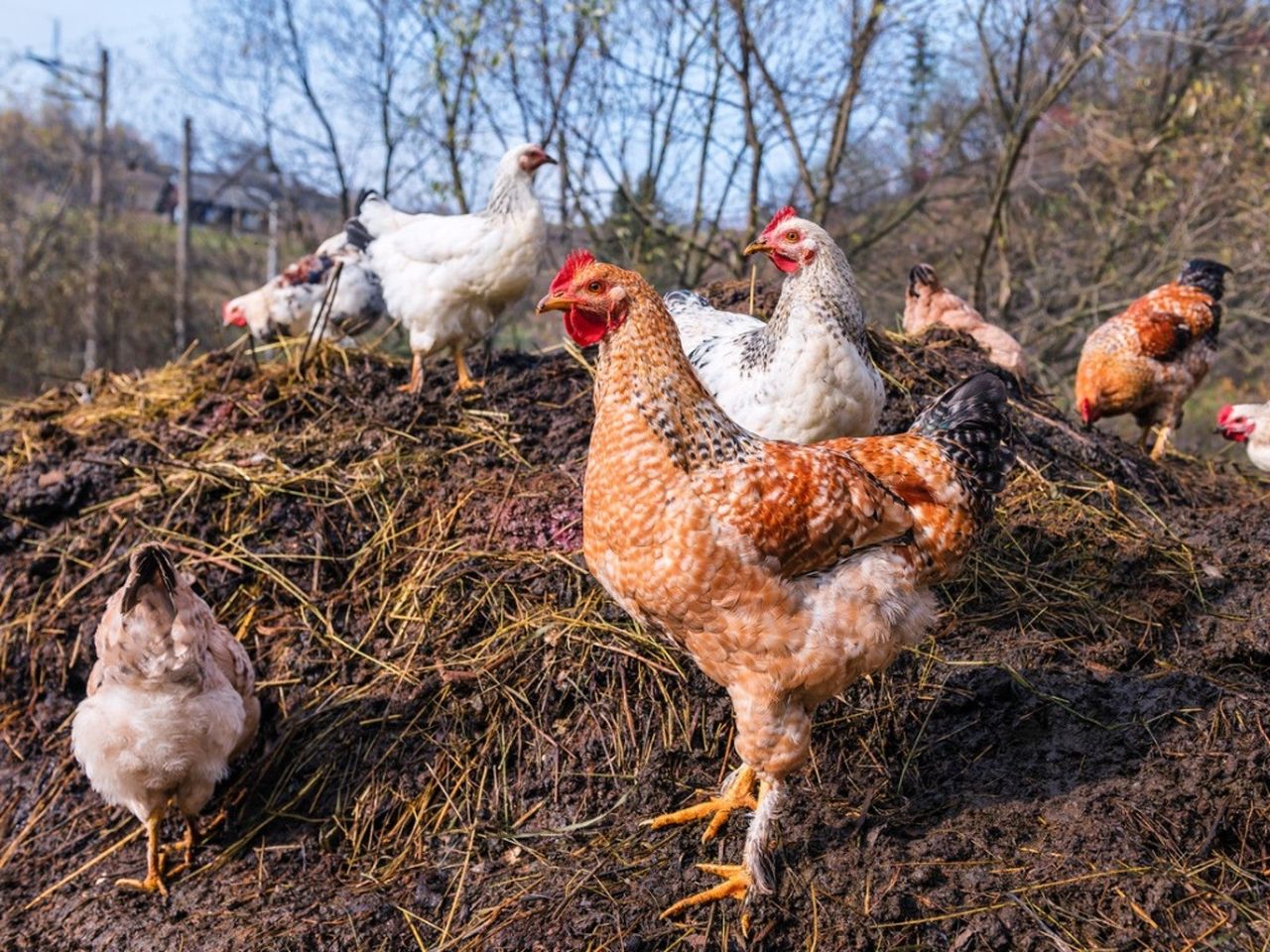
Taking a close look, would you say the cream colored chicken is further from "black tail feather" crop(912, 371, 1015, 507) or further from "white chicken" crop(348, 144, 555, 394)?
"black tail feather" crop(912, 371, 1015, 507)

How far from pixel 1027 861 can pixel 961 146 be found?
866cm

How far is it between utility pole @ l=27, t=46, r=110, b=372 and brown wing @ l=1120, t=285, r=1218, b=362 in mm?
12477

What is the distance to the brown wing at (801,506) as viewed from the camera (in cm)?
240

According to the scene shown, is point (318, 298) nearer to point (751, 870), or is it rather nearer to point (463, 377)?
point (463, 377)

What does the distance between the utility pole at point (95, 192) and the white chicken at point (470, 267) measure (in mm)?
9562

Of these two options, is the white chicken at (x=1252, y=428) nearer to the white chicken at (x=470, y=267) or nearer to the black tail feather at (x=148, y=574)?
the white chicken at (x=470, y=267)

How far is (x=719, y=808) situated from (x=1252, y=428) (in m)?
4.74

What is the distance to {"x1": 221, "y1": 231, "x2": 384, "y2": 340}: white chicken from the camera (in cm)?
632

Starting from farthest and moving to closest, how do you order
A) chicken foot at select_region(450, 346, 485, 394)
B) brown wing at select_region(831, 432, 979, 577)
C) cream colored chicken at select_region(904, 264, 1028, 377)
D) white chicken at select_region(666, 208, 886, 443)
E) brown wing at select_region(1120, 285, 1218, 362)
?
cream colored chicken at select_region(904, 264, 1028, 377)
brown wing at select_region(1120, 285, 1218, 362)
chicken foot at select_region(450, 346, 485, 394)
white chicken at select_region(666, 208, 886, 443)
brown wing at select_region(831, 432, 979, 577)

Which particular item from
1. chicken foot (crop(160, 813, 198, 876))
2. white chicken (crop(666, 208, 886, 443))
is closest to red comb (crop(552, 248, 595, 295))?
white chicken (crop(666, 208, 886, 443))

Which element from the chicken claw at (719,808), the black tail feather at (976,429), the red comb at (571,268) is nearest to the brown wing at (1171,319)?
the black tail feather at (976,429)

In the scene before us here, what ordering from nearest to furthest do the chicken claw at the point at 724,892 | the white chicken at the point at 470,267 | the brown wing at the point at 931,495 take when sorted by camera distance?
1. the chicken claw at the point at 724,892
2. the brown wing at the point at 931,495
3. the white chicken at the point at 470,267

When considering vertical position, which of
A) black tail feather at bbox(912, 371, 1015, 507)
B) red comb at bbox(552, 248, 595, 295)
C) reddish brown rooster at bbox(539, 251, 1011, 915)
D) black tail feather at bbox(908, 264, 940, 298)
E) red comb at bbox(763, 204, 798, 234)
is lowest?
reddish brown rooster at bbox(539, 251, 1011, 915)

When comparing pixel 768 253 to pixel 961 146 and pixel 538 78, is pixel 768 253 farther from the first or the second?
pixel 961 146
